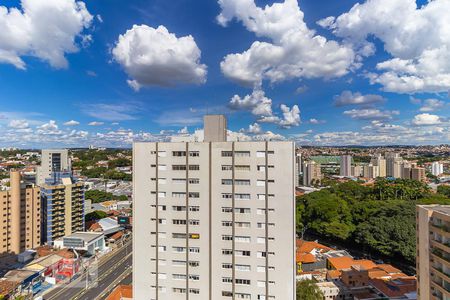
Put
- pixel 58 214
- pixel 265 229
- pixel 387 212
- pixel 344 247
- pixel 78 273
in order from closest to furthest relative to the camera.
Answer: pixel 265 229 < pixel 78 273 < pixel 387 212 < pixel 344 247 < pixel 58 214

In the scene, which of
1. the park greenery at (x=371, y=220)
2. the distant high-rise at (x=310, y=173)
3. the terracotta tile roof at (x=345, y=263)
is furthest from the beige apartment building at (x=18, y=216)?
the distant high-rise at (x=310, y=173)

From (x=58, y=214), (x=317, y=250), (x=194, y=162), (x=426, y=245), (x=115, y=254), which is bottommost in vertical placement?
(x=115, y=254)

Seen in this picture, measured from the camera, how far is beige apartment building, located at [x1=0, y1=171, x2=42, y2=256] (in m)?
46.2

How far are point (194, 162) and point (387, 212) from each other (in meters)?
41.7

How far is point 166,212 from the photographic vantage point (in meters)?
18.4

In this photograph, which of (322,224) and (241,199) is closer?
(241,199)

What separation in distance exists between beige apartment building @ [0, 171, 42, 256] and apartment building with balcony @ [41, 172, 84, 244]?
177 centimetres

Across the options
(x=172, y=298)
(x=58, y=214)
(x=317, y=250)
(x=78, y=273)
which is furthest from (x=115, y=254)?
(x=172, y=298)

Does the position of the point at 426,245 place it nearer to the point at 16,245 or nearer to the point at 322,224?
the point at 322,224

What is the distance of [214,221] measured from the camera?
18.0m

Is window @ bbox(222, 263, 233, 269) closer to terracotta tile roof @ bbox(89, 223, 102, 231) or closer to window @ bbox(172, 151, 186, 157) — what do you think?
window @ bbox(172, 151, 186, 157)

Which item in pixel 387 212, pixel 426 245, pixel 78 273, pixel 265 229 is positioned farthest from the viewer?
pixel 387 212

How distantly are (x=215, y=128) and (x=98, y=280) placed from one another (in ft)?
107

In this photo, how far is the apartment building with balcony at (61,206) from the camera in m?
51.7
